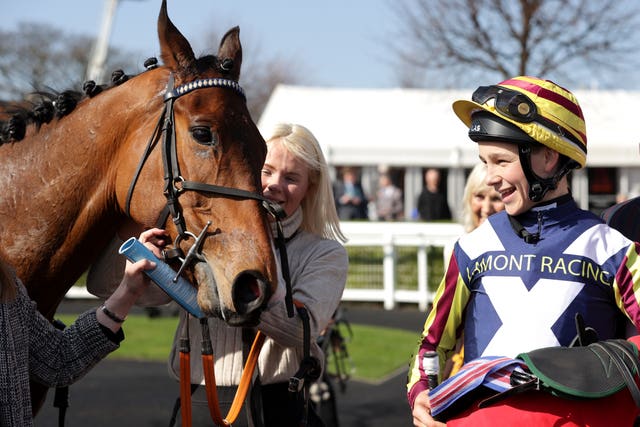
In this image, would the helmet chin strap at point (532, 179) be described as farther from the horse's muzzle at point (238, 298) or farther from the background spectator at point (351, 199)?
the background spectator at point (351, 199)

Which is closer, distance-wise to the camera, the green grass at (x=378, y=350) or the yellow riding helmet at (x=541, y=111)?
the yellow riding helmet at (x=541, y=111)

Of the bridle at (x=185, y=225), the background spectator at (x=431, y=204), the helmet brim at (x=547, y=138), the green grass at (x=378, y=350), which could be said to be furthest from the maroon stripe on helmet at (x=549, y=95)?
the background spectator at (x=431, y=204)

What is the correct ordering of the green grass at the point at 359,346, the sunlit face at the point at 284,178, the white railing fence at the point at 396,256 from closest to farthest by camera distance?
the sunlit face at the point at 284,178 < the green grass at the point at 359,346 < the white railing fence at the point at 396,256

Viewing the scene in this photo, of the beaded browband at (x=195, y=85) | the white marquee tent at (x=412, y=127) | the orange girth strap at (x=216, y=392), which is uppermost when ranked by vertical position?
the white marquee tent at (x=412, y=127)

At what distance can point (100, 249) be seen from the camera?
2.82 metres

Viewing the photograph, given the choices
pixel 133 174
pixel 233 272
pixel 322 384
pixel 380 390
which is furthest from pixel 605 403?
pixel 380 390

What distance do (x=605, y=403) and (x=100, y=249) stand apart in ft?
5.51

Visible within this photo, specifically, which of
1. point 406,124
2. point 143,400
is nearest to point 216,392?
point 143,400

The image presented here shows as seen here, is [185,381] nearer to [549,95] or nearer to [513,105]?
[513,105]

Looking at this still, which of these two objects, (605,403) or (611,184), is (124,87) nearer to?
(605,403)

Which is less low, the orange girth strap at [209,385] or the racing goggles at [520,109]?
the racing goggles at [520,109]

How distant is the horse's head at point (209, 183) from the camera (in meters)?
2.36

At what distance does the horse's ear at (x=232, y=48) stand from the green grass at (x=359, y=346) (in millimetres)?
5101

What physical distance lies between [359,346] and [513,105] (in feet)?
23.2
